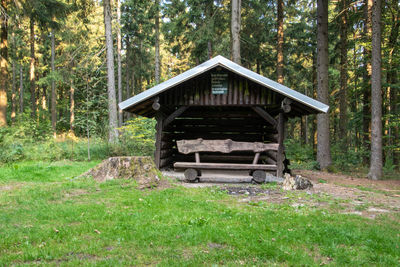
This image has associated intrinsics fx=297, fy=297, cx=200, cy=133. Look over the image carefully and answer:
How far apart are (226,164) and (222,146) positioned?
0.71m

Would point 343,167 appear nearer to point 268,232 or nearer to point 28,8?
point 268,232

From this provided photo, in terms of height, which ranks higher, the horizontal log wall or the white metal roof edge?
the white metal roof edge

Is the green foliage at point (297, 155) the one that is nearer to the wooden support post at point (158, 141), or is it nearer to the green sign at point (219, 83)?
the green sign at point (219, 83)

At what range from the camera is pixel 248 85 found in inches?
396

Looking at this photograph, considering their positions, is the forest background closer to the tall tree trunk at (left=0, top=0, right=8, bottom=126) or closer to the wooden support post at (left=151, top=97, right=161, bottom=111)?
the tall tree trunk at (left=0, top=0, right=8, bottom=126)

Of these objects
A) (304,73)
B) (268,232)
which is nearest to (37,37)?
(304,73)

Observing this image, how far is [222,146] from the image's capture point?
9.44 m

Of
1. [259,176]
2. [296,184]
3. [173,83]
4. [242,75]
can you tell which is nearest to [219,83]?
[242,75]

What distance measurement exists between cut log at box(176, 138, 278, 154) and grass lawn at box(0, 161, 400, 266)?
2.91 meters

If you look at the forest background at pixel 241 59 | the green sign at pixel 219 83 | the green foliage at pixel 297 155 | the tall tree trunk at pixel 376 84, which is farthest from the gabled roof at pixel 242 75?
the green foliage at pixel 297 155

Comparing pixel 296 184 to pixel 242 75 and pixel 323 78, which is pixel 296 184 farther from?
pixel 323 78

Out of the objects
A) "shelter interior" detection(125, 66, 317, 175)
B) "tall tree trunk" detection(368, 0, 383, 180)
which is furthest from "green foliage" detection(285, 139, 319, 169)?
"tall tree trunk" detection(368, 0, 383, 180)

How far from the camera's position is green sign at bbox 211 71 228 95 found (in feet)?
32.9

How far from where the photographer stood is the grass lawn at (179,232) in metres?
3.36
